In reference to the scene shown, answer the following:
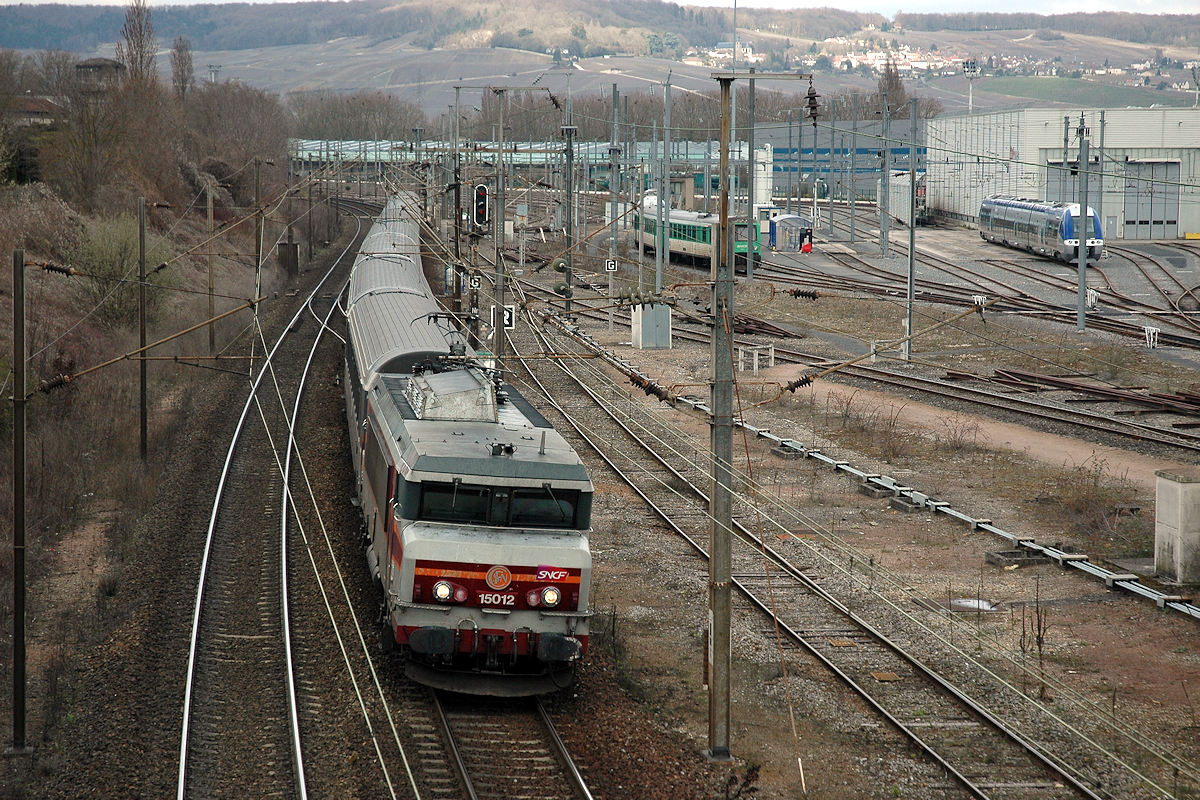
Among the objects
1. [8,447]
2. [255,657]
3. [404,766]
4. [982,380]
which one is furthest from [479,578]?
[982,380]

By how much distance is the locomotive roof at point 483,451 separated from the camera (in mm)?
12758

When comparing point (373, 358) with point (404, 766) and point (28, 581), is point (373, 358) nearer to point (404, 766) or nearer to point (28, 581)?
point (28, 581)

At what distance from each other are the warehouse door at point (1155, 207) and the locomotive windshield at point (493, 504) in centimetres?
6693

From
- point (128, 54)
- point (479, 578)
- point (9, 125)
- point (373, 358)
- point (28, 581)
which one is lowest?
point (28, 581)

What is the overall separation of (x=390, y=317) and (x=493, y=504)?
10499mm

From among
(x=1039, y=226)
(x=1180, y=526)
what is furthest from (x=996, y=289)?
(x=1180, y=526)

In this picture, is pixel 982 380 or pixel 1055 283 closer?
pixel 982 380

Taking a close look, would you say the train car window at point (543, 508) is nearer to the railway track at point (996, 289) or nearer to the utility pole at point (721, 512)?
the utility pole at point (721, 512)

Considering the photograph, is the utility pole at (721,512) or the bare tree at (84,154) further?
the bare tree at (84,154)

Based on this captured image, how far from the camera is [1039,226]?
2418 inches

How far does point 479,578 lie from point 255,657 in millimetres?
3920

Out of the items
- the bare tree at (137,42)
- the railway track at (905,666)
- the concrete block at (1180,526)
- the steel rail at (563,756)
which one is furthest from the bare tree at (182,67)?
the steel rail at (563,756)

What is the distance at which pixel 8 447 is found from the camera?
1034 inches

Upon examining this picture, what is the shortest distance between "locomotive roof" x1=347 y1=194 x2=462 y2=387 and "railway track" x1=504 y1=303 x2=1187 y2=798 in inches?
215
